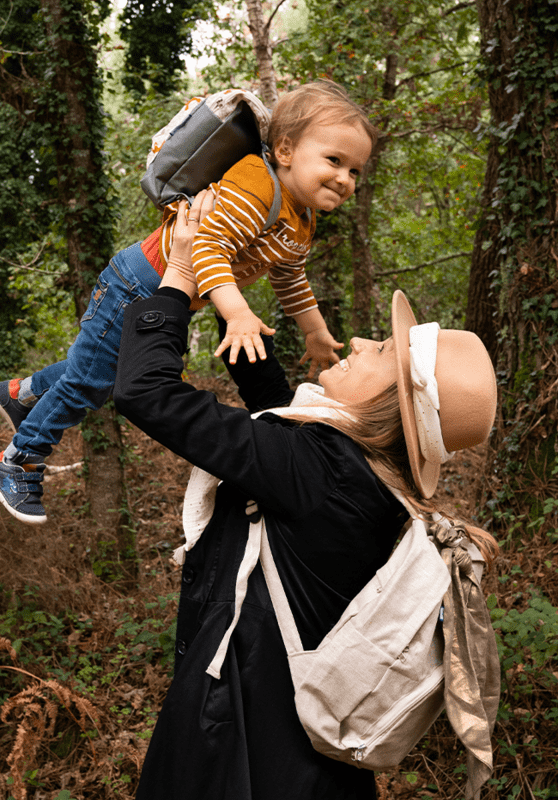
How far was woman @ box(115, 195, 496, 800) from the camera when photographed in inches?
58.1

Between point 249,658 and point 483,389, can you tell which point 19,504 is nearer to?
point 249,658

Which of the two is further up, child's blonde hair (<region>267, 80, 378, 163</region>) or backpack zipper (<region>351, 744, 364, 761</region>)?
child's blonde hair (<region>267, 80, 378, 163</region>)

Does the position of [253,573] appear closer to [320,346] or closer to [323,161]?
[320,346]

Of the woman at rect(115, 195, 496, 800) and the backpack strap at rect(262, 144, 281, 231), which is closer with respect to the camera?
the woman at rect(115, 195, 496, 800)

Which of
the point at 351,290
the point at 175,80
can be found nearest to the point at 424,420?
the point at 351,290

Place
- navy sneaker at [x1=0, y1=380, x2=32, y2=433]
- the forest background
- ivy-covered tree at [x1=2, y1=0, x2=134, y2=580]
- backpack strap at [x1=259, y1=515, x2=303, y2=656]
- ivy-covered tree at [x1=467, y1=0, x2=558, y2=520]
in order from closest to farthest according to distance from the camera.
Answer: backpack strap at [x1=259, y1=515, x2=303, y2=656]
navy sneaker at [x1=0, y1=380, x2=32, y2=433]
the forest background
ivy-covered tree at [x1=467, y1=0, x2=558, y2=520]
ivy-covered tree at [x1=2, y1=0, x2=134, y2=580]

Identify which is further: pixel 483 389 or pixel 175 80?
pixel 175 80

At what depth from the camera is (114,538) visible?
204 inches

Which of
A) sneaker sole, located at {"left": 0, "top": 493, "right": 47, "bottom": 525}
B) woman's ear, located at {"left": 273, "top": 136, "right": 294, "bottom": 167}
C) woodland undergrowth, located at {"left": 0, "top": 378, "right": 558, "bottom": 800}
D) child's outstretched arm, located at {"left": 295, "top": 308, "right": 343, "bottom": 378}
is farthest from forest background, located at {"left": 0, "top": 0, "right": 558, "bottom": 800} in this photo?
woman's ear, located at {"left": 273, "top": 136, "right": 294, "bottom": 167}

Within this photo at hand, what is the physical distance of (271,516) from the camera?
5.24ft

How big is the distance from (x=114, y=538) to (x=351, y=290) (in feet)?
19.3

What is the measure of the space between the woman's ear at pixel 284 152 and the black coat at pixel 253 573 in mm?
729

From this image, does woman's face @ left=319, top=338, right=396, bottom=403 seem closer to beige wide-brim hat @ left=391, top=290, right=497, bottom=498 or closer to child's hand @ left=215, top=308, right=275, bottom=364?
beige wide-brim hat @ left=391, top=290, right=497, bottom=498

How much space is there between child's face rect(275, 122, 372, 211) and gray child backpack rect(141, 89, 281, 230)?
0.26ft
